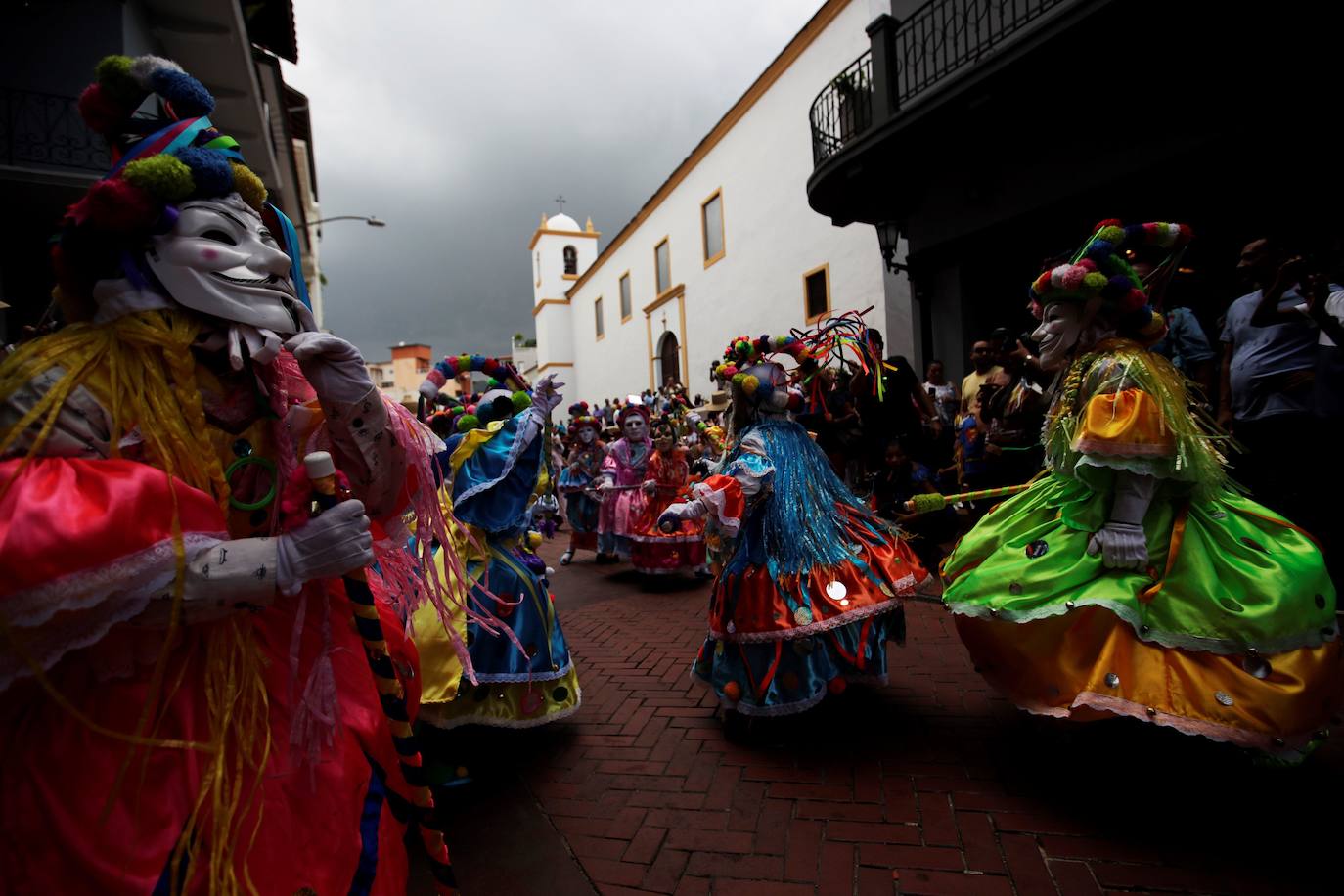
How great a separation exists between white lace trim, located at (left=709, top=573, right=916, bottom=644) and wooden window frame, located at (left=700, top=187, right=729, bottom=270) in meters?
16.9

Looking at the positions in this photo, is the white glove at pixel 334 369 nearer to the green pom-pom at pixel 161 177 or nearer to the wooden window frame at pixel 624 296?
the green pom-pom at pixel 161 177

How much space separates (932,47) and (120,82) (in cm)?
989

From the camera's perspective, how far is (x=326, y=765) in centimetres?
134

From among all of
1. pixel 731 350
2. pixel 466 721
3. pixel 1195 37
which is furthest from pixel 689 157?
pixel 466 721

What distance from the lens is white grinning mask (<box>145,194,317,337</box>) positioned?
4.42 feet

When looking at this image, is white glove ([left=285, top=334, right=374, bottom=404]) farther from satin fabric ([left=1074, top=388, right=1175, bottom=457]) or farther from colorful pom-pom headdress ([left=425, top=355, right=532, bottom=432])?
satin fabric ([left=1074, top=388, right=1175, bottom=457])

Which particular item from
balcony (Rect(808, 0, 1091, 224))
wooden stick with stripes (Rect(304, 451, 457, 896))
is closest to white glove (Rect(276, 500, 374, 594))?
wooden stick with stripes (Rect(304, 451, 457, 896))

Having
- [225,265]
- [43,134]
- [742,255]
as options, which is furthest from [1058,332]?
[742,255]

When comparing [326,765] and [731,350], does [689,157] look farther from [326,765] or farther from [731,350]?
[326,765]

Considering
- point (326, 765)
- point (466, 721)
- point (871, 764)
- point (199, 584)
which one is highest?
point (199, 584)

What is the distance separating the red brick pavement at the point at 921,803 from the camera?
6.71 feet

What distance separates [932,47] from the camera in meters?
8.69

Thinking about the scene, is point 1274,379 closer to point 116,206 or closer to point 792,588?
point 792,588

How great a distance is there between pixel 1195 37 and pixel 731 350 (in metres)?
5.95
